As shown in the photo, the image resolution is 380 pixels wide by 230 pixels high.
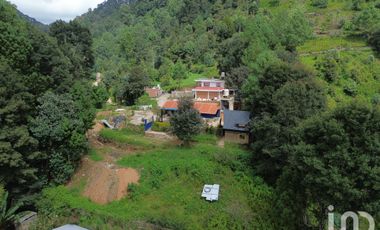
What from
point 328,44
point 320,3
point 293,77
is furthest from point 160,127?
point 320,3

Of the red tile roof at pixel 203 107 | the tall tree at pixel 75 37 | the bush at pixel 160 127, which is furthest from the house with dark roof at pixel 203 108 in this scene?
the tall tree at pixel 75 37

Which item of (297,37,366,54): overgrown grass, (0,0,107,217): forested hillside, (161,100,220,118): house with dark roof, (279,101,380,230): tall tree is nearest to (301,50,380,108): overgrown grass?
(297,37,366,54): overgrown grass

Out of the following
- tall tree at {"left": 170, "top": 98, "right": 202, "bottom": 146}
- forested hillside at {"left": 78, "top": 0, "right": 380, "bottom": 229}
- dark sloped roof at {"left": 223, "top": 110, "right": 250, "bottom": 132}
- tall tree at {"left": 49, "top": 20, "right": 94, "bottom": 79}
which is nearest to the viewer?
forested hillside at {"left": 78, "top": 0, "right": 380, "bottom": 229}

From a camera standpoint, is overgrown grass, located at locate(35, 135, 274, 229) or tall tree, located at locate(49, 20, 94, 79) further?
tall tree, located at locate(49, 20, 94, 79)

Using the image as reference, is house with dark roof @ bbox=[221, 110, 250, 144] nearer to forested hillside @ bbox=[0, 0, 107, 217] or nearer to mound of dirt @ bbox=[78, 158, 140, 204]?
mound of dirt @ bbox=[78, 158, 140, 204]

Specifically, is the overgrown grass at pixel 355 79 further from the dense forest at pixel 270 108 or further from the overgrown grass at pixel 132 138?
the overgrown grass at pixel 132 138

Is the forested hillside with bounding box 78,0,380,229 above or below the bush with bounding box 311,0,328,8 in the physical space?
Answer: below

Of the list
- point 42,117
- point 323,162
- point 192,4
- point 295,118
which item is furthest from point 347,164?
point 192,4
